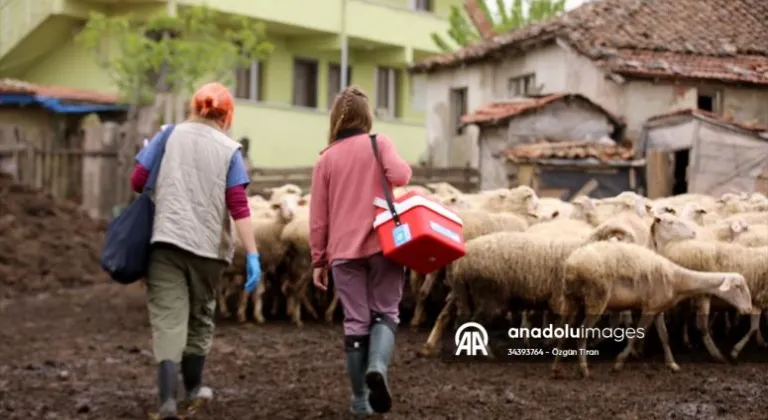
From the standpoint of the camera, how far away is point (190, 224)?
24.7ft

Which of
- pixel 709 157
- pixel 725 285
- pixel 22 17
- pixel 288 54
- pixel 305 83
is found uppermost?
pixel 22 17

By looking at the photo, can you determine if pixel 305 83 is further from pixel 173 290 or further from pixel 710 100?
pixel 173 290

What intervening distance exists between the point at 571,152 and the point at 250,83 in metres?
14.4

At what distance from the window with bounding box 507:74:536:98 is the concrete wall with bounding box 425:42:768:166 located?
0.12 m

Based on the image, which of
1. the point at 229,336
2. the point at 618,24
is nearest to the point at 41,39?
the point at 618,24

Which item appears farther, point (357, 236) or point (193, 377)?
point (193, 377)

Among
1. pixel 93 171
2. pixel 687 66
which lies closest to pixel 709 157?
pixel 687 66

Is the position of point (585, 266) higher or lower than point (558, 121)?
lower

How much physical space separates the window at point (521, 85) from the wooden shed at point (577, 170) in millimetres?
4566

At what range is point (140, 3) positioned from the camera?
95.7 ft

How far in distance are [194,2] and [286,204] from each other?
52.9ft

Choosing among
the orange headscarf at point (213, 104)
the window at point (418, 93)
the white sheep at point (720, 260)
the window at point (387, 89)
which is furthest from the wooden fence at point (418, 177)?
the orange headscarf at point (213, 104)

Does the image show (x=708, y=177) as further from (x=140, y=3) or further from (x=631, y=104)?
(x=140, y=3)

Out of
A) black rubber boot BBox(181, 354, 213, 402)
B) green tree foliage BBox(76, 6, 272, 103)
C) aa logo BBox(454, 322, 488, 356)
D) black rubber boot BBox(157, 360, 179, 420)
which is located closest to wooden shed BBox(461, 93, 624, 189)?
green tree foliage BBox(76, 6, 272, 103)
